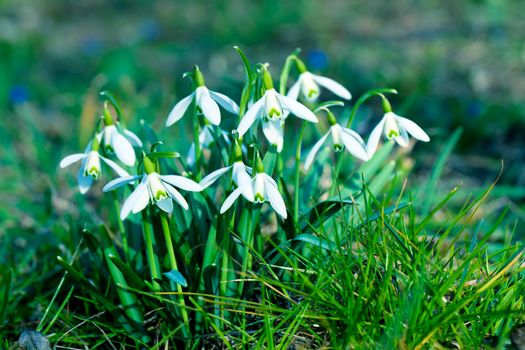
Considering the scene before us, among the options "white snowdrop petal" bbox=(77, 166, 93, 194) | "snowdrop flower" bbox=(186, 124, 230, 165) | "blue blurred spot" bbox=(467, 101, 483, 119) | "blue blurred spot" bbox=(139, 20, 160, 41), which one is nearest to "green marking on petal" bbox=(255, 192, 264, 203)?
"snowdrop flower" bbox=(186, 124, 230, 165)

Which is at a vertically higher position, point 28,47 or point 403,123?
point 403,123

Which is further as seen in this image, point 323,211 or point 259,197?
point 323,211

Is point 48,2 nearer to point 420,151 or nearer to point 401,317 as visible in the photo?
point 420,151

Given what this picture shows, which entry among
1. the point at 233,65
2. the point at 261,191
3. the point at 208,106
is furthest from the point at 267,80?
the point at 233,65

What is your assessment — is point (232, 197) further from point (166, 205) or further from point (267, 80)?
point (267, 80)

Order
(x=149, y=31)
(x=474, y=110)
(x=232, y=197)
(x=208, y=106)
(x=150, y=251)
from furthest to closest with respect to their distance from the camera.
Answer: (x=149, y=31), (x=474, y=110), (x=150, y=251), (x=208, y=106), (x=232, y=197)

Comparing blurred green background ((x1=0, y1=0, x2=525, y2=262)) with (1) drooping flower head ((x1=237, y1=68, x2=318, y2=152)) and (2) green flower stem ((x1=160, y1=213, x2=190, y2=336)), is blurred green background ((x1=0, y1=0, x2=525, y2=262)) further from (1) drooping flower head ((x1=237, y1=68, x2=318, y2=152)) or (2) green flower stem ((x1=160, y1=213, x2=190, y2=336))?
(1) drooping flower head ((x1=237, y1=68, x2=318, y2=152))

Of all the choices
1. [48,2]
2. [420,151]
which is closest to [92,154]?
[420,151]

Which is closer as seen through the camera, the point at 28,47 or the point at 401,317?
the point at 401,317
